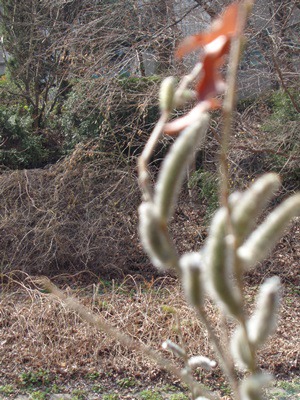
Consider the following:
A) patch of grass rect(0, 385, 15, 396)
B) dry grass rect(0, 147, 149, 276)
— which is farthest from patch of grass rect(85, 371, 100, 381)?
dry grass rect(0, 147, 149, 276)

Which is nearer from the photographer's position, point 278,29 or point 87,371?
point 87,371

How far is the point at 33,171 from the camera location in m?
7.12

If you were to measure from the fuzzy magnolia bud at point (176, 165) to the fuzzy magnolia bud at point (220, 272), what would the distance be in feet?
0.24

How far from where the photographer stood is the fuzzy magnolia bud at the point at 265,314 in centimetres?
68

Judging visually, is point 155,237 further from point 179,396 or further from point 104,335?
point 104,335

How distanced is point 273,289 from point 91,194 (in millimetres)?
6144

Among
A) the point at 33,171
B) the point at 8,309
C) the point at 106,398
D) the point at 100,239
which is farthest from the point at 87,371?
the point at 33,171

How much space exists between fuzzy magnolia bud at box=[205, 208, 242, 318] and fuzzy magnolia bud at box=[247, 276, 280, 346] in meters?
0.03

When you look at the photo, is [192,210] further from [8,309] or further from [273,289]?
[273,289]

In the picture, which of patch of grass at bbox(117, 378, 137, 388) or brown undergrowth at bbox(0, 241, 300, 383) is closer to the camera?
patch of grass at bbox(117, 378, 137, 388)

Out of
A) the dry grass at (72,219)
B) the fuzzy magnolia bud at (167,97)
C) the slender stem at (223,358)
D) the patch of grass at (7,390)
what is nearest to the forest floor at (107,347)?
the patch of grass at (7,390)

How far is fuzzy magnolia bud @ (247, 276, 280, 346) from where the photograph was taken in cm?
68

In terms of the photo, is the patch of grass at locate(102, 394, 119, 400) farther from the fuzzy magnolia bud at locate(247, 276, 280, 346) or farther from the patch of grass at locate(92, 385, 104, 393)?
the fuzzy magnolia bud at locate(247, 276, 280, 346)

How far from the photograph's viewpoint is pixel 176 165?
2.25ft
